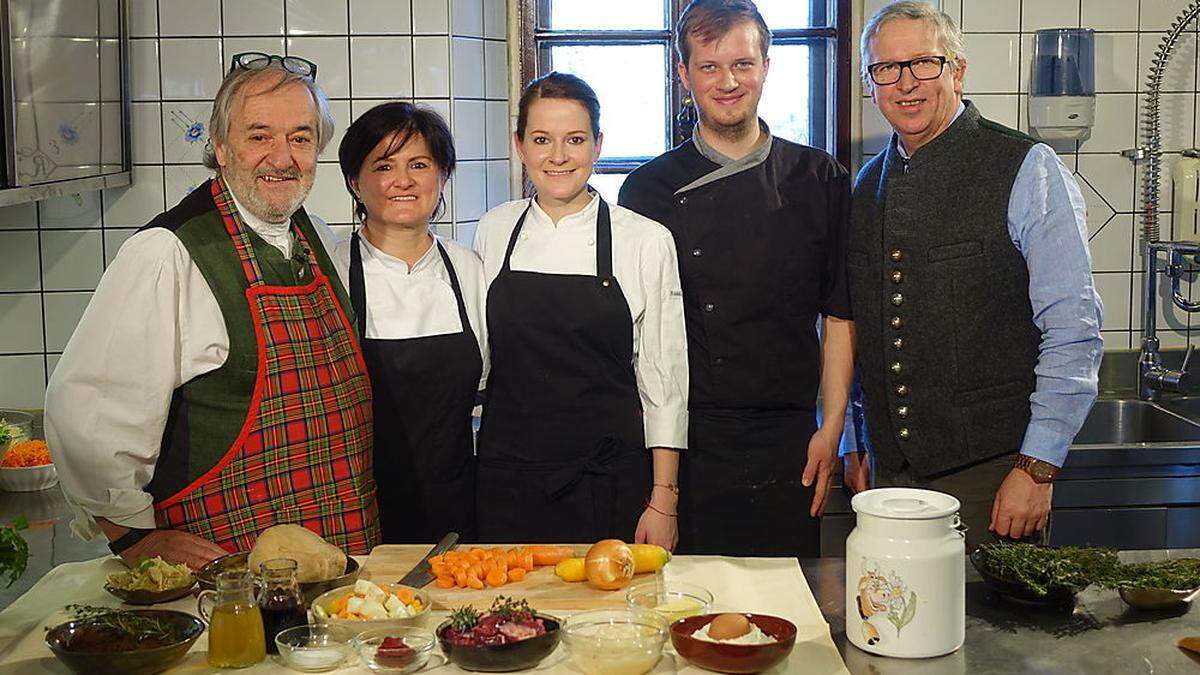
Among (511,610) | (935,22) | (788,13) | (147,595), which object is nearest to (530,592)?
(511,610)

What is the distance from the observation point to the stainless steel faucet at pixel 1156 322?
11.1 feet

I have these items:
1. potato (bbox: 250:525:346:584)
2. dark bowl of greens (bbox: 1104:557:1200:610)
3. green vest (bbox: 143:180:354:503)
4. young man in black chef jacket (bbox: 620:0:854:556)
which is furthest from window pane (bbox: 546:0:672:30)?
dark bowl of greens (bbox: 1104:557:1200:610)

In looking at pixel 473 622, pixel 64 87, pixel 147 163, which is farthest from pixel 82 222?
pixel 473 622

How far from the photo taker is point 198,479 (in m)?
2.08

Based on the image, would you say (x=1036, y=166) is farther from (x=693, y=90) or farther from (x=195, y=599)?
(x=195, y=599)

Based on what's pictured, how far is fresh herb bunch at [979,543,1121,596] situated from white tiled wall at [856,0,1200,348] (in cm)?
188

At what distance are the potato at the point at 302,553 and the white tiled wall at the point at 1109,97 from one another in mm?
2216

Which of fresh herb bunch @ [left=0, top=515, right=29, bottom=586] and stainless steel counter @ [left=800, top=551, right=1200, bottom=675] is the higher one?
fresh herb bunch @ [left=0, top=515, right=29, bottom=586]

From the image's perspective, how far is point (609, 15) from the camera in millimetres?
3646

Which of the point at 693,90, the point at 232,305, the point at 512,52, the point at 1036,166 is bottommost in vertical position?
the point at 232,305

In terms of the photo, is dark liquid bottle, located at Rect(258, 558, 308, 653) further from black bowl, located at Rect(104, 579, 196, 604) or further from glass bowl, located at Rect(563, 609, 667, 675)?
glass bowl, located at Rect(563, 609, 667, 675)

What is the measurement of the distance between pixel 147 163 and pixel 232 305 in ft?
4.73

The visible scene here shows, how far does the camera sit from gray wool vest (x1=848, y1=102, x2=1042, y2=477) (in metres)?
2.40

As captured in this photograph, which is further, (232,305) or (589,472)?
(589,472)
